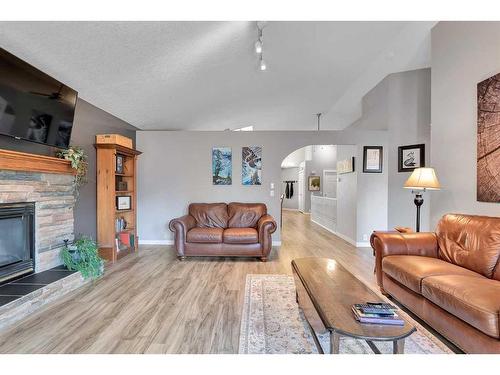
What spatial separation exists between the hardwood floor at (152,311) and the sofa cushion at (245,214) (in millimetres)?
770

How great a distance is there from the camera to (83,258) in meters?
3.11

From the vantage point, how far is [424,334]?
1.97 m

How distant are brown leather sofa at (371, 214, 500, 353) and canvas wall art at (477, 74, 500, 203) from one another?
0.39 meters

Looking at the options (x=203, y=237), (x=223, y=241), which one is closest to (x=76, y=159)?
(x=203, y=237)

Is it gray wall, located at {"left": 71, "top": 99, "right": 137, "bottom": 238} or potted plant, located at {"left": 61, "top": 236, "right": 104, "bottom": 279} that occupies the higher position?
gray wall, located at {"left": 71, "top": 99, "right": 137, "bottom": 238}

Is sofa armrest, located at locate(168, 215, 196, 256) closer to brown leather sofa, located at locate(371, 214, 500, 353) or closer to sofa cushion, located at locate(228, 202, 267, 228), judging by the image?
sofa cushion, located at locate(228, 202, 267, 228)

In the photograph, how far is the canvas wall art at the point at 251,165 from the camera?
16.9ft

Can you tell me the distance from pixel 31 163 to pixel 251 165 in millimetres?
3411

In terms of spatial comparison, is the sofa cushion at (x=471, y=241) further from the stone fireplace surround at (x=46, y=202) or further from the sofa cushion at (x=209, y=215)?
the stone fireplace surround at (x=46, y=202)

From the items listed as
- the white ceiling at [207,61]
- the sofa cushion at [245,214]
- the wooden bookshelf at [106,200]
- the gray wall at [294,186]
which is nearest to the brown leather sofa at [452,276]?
the sofa cushion at [245,214]

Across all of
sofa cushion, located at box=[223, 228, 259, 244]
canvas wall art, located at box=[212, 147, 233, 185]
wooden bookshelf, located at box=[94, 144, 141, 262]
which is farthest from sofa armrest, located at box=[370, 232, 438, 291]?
wooden bookshelf, located at box=[94, 144, 141, 262]

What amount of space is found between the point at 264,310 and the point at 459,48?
373cm

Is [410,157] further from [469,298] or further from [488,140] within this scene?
[469,298]

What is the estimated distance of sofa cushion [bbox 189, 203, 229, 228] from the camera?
4.64 metres
